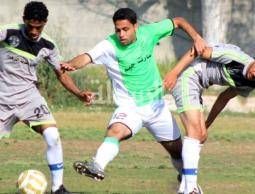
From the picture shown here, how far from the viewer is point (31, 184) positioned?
10.0m

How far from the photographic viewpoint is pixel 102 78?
21641 millimetres

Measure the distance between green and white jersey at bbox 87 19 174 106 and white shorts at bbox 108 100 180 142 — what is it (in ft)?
0.25

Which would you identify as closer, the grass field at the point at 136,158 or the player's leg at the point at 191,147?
the player's leg at the point at 191,147

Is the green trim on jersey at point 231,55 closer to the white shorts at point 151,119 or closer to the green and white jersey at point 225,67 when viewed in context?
the green and white jersey at point 225,67

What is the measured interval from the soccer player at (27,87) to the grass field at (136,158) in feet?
2.55

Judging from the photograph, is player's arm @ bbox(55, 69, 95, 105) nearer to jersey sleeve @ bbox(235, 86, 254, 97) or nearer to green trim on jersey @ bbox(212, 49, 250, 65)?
green trim on jersey @ bbox(212, 49, 250, 65)

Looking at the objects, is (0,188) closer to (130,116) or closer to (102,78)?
(130,116)

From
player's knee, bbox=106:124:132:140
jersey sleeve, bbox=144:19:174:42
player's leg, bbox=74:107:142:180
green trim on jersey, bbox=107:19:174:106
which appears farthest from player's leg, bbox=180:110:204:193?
jersey sleeve, bbox=144:19:174:42

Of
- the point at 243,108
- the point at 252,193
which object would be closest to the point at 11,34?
the point at 252,193

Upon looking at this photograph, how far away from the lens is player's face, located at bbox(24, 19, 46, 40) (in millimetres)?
10117

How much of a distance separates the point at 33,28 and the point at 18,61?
43 cm

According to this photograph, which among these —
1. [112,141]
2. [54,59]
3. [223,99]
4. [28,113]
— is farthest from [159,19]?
[112,141]

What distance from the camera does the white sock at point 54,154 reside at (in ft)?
34.2

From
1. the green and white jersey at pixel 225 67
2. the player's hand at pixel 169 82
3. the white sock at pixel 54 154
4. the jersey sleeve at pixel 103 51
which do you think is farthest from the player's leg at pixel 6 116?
the green and white jersey at pixel 225 67
